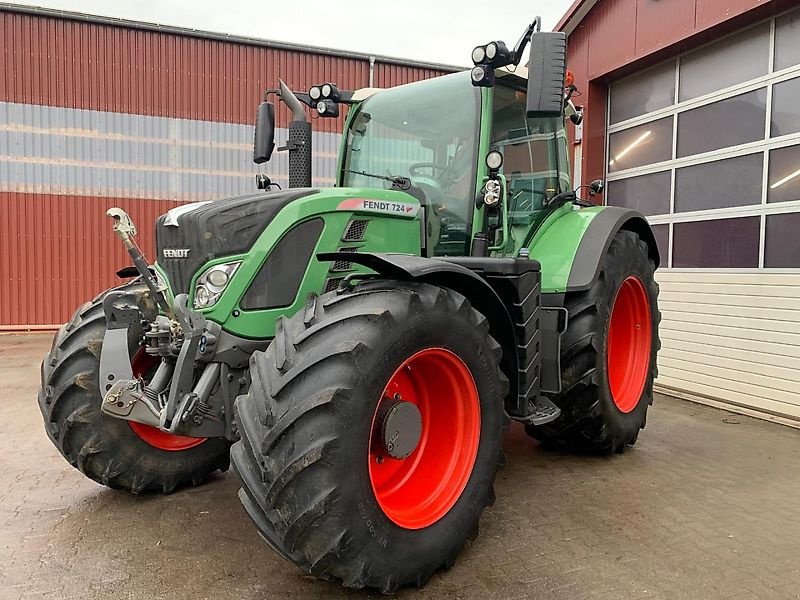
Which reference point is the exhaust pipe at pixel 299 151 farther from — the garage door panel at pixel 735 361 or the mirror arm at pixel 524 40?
the garage door panel at pixel 735 361

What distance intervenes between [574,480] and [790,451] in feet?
5.93

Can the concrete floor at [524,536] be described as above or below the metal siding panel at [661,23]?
below

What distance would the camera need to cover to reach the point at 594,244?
3.78m

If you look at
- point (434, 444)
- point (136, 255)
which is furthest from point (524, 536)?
point (136, 255)

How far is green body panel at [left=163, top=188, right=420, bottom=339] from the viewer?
2.63m

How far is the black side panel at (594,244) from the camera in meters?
3.61

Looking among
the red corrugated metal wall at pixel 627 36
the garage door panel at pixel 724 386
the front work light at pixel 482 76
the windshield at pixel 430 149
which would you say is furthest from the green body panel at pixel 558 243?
the red corrugated metal wall at pixel 627 36

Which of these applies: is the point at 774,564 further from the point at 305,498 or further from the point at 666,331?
the point at 666,331

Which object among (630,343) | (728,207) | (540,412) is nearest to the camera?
(540,412)

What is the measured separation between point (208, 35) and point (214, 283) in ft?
30.4

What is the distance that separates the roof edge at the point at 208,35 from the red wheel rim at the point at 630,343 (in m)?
8.49

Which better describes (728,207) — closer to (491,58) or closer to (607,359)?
(607,359)

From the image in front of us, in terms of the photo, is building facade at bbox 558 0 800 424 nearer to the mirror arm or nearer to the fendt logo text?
the mirror arm

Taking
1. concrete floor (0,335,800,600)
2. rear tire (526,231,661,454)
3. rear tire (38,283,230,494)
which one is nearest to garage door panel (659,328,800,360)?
concrete floor (0,335,800,600)
